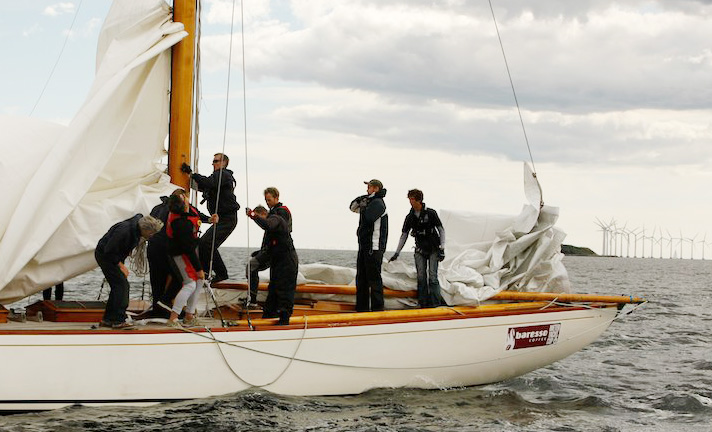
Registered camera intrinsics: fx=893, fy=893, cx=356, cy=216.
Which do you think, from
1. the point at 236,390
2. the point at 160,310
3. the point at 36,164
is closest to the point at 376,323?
the point at 236,390

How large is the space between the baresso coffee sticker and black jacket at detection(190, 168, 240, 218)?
382cm

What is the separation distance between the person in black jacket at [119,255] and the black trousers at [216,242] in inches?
56.5

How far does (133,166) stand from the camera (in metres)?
10.8

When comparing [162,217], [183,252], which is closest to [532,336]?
[183,252]

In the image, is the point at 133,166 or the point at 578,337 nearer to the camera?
the point at 133,166

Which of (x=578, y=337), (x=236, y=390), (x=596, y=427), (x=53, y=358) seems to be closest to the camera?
(x=53, y=358)

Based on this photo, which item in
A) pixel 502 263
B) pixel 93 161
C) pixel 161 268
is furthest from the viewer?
pixel 502 263

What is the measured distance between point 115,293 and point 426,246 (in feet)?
13.2

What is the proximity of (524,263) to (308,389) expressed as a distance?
395 centimetres

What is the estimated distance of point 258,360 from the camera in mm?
9688

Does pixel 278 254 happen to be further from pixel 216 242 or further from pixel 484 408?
pixel 484 408

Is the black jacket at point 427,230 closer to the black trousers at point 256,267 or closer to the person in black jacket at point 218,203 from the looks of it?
the black trousers at point 256,267

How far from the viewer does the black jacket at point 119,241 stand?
9273mm

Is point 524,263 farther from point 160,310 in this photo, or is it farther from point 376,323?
point 160,310
